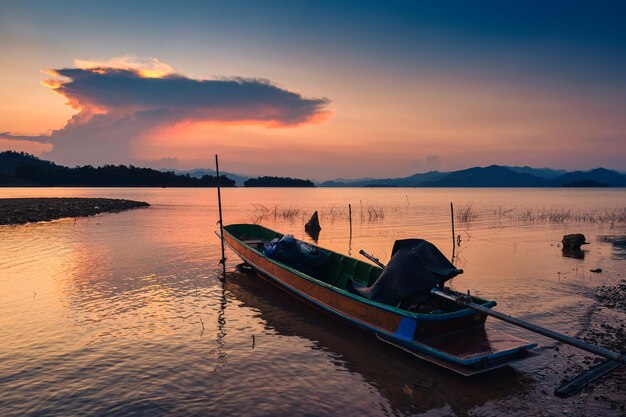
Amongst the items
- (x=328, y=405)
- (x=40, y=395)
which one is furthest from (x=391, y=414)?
(x=40, y=395)

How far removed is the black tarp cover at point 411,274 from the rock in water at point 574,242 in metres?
19.2

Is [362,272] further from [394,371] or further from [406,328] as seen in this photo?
[394,371]

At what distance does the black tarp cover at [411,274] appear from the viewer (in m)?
10.2

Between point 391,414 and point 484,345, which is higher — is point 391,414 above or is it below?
below

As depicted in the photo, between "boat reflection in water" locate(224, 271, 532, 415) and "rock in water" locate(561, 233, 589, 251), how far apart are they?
65.1 ft

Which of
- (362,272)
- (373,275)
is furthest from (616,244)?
(373,275)

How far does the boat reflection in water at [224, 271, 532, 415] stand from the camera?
7930 millimetres

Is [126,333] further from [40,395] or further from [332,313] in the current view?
[332,313]

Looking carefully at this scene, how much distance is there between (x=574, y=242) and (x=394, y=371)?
2166 centimetres

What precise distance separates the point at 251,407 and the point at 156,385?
7.22ft

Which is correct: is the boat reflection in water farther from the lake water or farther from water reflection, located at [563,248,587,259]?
water reflection, located at [563,248,587,259]

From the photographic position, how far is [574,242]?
25.4 m

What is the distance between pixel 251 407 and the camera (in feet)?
25.0

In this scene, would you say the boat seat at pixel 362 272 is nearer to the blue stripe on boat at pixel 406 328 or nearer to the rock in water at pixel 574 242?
the blue stripe on boat at pixel 406 328
